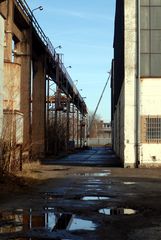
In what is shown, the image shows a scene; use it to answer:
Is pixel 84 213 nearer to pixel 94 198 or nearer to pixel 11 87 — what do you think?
pixel 94 198

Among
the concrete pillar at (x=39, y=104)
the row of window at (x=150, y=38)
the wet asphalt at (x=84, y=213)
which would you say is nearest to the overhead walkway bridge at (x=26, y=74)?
the concrete pillar at (x=39, y=104)

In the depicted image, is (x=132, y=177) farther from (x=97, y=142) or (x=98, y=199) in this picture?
(x=97, y=142)

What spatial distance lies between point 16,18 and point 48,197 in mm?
20496

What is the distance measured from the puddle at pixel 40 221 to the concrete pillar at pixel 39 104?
29.4 meters

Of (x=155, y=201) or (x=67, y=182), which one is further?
(x=67, y=182)

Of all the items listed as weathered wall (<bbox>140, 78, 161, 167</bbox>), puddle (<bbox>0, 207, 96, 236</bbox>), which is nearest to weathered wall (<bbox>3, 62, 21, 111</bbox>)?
weathered wall (<bbox>140, 78, 161, 167</bbox>)

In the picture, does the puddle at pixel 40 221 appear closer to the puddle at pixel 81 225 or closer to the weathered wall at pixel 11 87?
the puddle at pixel 81 225

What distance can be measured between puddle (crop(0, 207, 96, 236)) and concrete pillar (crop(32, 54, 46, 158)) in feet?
96.5

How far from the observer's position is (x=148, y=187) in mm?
16000

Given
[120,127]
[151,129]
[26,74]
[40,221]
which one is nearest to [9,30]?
[26,74]

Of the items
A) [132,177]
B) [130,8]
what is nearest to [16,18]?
[130,8]

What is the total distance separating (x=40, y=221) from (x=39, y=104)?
3168 cm

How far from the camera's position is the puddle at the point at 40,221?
860 centimetres

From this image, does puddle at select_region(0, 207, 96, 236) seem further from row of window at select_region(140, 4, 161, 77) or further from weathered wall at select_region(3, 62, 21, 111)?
row of window at select_region(140, 4, 161, 77)
